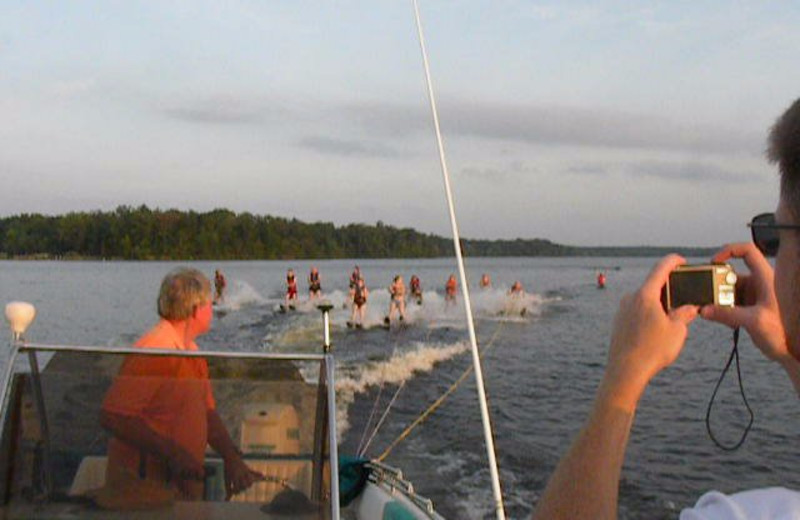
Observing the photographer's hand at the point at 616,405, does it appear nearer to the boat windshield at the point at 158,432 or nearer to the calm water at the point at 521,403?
the boat windshield at the point at 158,432

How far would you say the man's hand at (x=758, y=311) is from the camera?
4.59 feet

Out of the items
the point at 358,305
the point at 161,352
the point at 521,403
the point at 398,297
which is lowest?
the point at 521,403

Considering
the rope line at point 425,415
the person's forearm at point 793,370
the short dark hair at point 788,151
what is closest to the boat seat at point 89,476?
the person's forearm at point 793,370

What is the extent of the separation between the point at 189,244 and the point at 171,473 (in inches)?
5085

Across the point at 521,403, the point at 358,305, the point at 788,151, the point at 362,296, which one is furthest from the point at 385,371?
the point at 788,151

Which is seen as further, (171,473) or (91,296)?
(91,296)

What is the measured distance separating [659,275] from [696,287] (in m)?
0.07

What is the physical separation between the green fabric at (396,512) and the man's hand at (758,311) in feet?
11.9

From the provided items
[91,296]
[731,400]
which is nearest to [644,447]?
[731,400]

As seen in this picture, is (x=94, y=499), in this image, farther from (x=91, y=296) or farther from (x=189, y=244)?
(x=189, y=244)

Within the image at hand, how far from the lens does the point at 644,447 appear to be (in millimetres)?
16281

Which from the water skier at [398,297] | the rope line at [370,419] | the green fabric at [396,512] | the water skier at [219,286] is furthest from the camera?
the water skier at [219,286]

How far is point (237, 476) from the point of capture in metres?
3.68

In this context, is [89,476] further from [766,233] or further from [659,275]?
[766,233]
